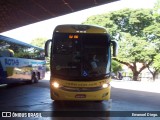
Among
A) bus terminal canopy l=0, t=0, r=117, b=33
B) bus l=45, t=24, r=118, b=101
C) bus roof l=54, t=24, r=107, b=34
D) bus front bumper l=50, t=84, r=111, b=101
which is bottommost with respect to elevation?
bus front bumper l=50, t=84, r=111, b=101

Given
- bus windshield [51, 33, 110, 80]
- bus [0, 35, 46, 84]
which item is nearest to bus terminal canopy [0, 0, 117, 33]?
bus [0, 35, 46, 84]

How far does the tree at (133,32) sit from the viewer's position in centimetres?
3956

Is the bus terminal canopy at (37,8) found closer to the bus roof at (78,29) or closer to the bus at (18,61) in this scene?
the bus at (18,61)

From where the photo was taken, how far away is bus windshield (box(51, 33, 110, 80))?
11328 millimetres

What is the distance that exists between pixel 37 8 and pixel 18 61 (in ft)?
12.4

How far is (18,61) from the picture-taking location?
2030 cm

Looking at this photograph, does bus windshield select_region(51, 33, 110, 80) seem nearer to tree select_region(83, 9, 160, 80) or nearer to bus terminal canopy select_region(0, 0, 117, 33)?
bus terminal canopy select_region(0, 0, 117, 33)

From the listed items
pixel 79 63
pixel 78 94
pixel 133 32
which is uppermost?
pixel 133 32

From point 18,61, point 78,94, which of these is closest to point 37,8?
point 18,61

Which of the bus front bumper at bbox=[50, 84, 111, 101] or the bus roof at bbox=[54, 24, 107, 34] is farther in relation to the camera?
the bus roof at bbox=[54, 24, 107, 34]

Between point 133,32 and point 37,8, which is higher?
point 133,32

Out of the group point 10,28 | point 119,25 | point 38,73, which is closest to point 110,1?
point 38,73

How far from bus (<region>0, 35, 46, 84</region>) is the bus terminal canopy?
2178mm

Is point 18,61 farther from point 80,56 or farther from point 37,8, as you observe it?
point 80,56
